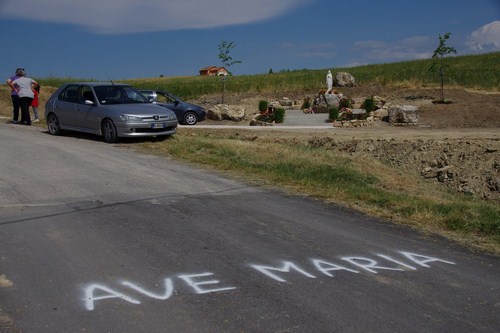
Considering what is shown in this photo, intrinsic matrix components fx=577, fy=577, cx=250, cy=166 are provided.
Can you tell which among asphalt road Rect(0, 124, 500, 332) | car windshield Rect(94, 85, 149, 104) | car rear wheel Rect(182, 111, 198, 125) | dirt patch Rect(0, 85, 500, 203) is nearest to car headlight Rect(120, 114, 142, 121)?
car windshield Rect(94, 85, 149, 104)

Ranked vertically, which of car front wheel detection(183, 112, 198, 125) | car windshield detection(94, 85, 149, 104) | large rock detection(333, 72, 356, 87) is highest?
large rock detection(333, 72, 356, 87)

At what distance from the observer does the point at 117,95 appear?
48.2 ft

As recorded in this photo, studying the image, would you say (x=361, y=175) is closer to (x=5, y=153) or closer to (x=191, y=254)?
(x=191, y=254)

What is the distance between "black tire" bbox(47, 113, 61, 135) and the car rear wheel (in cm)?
844

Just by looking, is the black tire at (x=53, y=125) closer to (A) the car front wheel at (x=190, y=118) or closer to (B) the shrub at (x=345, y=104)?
(A) the car front wheel at (x=190, y=118)

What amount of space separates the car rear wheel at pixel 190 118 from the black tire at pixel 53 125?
8.44 m

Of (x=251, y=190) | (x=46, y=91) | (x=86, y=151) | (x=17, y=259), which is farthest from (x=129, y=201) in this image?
(x=46, y=91)

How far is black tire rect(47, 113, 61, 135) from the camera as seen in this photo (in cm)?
1542

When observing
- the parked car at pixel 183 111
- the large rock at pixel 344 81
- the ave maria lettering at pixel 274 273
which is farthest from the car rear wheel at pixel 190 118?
the ave maria lettering at pixel 274 273

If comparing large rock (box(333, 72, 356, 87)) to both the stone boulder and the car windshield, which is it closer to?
the stone boulder

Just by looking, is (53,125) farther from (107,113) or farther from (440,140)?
(440,140)

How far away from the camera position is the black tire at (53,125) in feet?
50.6

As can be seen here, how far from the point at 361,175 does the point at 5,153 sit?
6943 mm

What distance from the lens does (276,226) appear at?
21.8 ft
